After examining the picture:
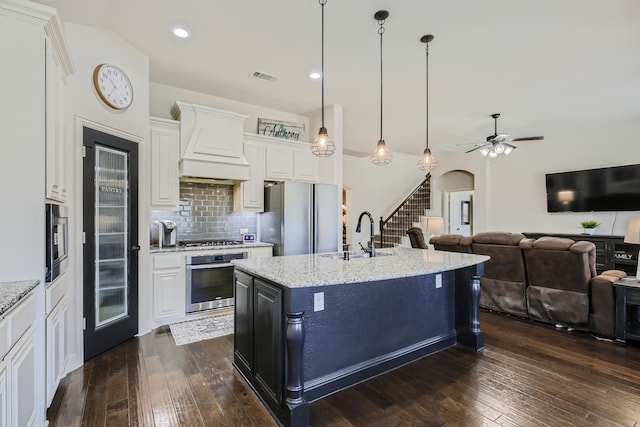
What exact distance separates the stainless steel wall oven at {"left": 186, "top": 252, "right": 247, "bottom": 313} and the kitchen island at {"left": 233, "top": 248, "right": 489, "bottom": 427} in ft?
4.63

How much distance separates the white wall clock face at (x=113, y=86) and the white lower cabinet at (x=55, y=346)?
1899mm

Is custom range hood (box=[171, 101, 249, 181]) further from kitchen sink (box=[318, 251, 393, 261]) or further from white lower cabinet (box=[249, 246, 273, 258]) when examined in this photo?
kitchen sink (box=[318, 251, 393, 261])

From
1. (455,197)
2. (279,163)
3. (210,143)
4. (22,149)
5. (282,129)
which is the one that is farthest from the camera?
(455,197)

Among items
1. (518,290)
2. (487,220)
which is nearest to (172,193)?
(518,290)

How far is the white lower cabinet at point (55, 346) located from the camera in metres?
2.16

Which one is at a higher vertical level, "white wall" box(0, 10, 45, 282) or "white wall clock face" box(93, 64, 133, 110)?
"white wall clock face" box(93, 64, 133, 110)

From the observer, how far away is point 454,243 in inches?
170

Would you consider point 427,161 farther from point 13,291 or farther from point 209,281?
point 13,291

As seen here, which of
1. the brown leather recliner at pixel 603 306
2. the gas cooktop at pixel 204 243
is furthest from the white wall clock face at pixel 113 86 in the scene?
the brown leather recliner at pixel 603 306

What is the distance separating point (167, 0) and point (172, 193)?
2151mm

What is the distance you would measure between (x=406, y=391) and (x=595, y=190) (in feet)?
21.4

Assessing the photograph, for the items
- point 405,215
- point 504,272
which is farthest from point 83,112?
point 405,215

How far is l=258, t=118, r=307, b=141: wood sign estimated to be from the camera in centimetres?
518

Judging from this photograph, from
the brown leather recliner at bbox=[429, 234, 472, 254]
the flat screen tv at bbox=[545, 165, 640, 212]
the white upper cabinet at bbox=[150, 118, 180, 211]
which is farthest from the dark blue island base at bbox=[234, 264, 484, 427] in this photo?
the flat screen tv at bbox=[545, 165, 640, 212]
